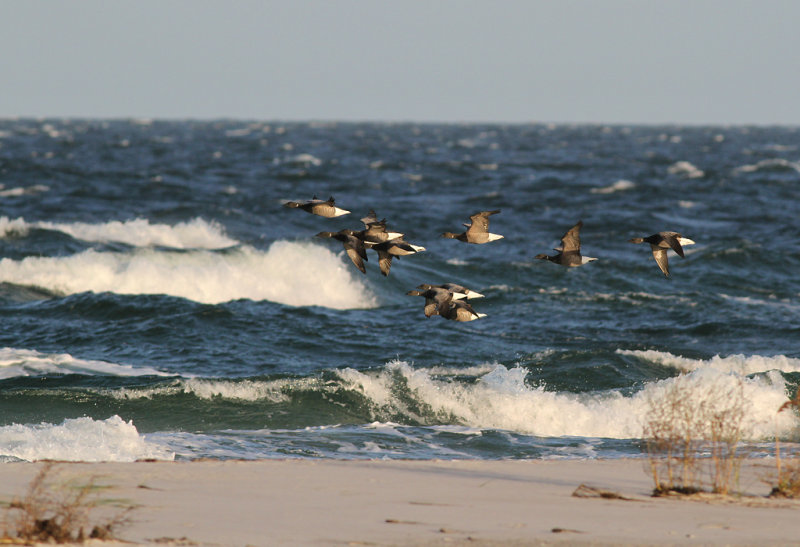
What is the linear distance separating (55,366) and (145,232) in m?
16.0

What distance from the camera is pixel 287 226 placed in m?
36.0

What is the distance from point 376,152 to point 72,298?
58570 mm

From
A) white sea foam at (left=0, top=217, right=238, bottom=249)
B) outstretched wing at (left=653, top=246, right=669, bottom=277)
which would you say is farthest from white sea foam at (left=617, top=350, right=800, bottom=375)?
white sea foam at (left=0, top=217, right=238, bottom=249)

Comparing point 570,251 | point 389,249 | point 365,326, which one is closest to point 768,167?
point 365,326

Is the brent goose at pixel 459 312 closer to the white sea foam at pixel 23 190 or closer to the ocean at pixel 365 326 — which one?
the ocean at pixel 365 326

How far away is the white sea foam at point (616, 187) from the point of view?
50.3 m

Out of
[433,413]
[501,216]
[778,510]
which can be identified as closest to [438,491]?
[778,510]

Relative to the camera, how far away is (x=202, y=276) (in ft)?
85.2

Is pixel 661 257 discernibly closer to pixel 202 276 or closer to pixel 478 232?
pixel 478 232

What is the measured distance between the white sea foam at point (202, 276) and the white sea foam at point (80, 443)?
1223 cm

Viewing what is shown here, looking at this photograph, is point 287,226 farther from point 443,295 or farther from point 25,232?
point 443,295

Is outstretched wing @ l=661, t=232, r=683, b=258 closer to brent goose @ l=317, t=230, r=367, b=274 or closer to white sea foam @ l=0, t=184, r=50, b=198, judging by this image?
brent goose @ l=317, t=230, r=367, b=274

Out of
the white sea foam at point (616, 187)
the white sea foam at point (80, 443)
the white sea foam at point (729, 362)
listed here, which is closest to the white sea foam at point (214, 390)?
the white sea foam at point (80, 443)

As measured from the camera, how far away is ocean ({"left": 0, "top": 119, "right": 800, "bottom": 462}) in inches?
550
